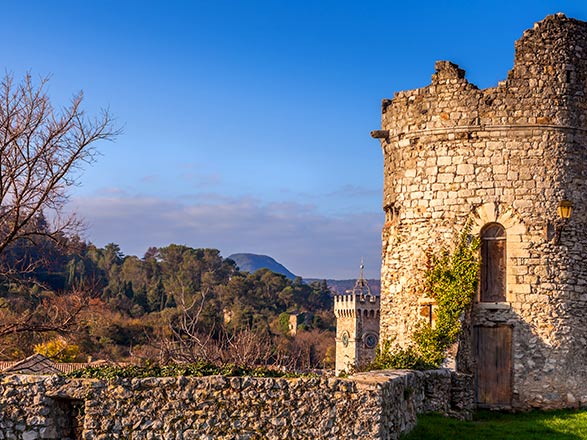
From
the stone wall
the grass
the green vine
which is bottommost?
the grass

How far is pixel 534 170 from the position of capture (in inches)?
749

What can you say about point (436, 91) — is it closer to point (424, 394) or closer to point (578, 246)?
point (578, 246)


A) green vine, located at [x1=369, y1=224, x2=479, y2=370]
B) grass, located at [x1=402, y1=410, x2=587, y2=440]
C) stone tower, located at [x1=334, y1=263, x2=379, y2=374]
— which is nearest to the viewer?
grass, located at [x1=402, y1=410, x2=587, y2=440]

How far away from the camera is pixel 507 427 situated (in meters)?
15.8

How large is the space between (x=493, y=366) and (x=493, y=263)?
2221 millimetres

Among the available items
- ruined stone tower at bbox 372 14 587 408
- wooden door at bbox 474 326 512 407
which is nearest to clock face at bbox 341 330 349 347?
ruined stone tower at bbox 372 14 587 408

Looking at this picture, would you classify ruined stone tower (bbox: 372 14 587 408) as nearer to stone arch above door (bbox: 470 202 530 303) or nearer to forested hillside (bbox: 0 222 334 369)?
stone arch above door (bbox: 470 202 530 303)

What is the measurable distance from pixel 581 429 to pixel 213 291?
283ft

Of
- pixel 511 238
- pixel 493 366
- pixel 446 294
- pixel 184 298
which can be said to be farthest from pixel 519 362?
pixel 184 298

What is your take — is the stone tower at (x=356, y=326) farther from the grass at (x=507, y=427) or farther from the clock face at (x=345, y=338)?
the grass at (x=507, y=427)

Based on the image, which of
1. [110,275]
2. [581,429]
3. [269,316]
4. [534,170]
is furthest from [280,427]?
[110,275]

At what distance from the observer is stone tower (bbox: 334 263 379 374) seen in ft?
303

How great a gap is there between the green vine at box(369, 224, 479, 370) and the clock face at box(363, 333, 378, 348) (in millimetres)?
74188

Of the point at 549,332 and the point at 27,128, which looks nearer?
the point at 27,128
